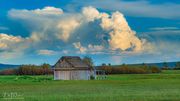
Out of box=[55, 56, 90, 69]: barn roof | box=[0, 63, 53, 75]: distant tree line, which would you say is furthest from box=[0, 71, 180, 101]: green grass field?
box=[0, 63, 53, 75]: distant tree line

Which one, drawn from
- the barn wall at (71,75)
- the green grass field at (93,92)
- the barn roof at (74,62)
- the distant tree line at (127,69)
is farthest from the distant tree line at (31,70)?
the green grass field at (93,92)

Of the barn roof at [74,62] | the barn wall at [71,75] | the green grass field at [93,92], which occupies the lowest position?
the green grass field at [93,92]

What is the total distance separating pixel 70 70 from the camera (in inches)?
4213

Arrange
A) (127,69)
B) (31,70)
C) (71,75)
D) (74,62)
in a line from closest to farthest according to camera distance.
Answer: (71,75), (74,62), (31,70), (127,69)

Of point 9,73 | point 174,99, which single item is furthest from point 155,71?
point 174,99

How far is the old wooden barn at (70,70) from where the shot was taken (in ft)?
349

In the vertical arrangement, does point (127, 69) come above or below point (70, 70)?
above

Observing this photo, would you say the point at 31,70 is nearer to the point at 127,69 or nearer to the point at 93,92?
the point at 127,69

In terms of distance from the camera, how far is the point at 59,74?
10656 cm

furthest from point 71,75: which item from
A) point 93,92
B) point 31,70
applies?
point 93,92

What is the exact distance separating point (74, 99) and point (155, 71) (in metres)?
136

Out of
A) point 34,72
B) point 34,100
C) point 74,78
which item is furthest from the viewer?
point 34,72

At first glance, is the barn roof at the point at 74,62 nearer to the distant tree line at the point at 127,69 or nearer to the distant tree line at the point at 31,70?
the distant tree line at the point at 127,69

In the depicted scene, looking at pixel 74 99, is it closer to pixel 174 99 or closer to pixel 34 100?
pixel 34 100
